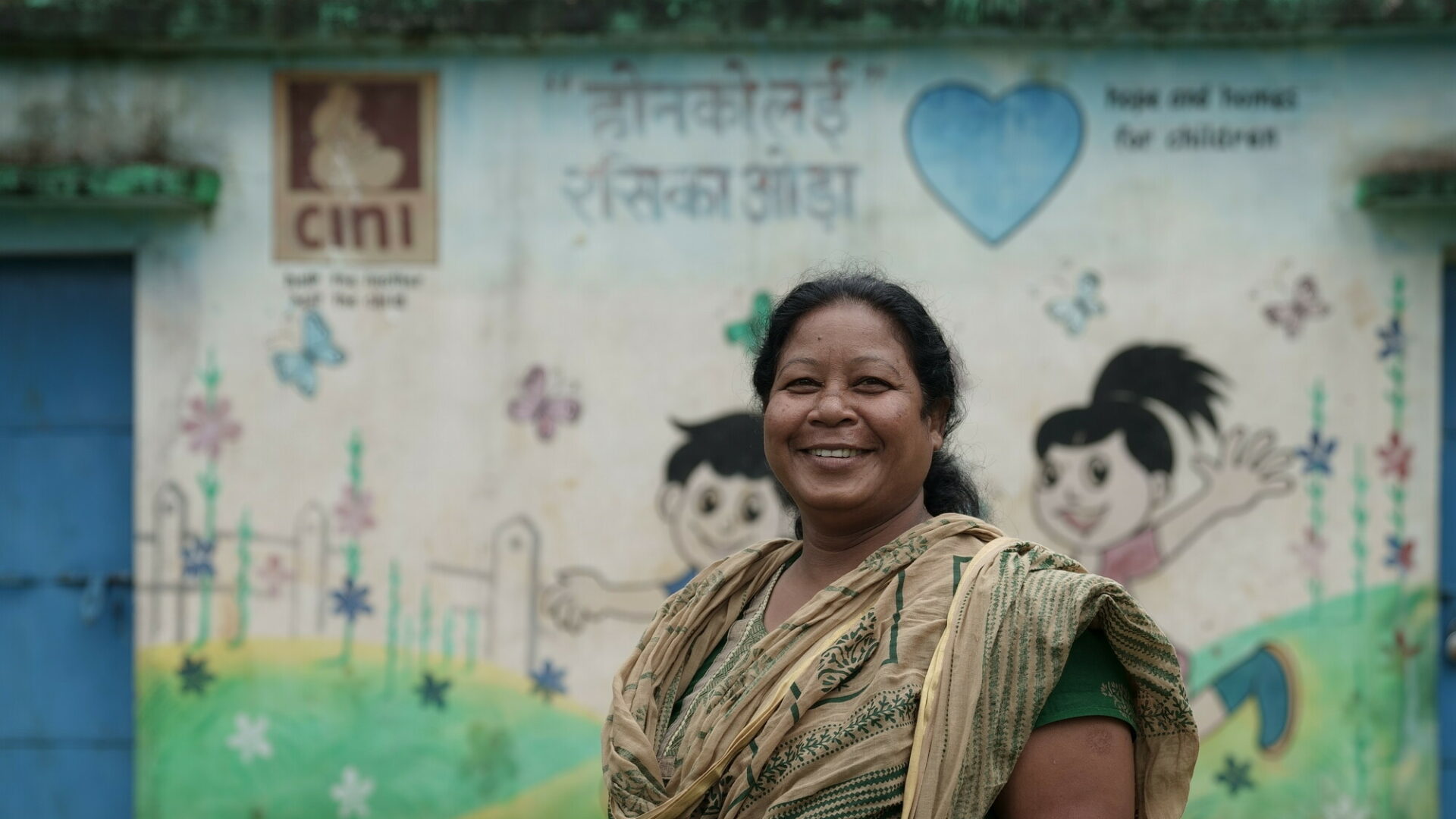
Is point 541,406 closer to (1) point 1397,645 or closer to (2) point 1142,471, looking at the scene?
(2) point 1142,471

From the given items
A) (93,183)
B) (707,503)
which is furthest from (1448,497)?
(93,183)

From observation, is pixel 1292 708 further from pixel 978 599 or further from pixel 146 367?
pixel 146 367

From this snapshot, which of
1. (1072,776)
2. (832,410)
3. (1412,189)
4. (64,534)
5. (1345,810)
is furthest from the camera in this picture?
(64,534)

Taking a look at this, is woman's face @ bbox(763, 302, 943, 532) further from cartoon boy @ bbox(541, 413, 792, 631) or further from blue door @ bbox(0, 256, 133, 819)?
blue door @ bbox(0, 256, 133, 819)

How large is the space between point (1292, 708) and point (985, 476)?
1.15m

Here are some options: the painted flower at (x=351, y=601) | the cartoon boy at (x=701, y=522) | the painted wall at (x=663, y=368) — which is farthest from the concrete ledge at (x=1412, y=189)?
the painted flower at (x=351, y=601)

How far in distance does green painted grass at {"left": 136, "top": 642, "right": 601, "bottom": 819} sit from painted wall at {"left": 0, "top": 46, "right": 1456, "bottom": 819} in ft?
0.04

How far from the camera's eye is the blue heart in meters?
4.12

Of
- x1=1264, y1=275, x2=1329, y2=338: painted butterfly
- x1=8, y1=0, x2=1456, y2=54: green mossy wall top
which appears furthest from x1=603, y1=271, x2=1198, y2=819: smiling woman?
x1=1264, y1=275, x2=1329, y2=338: painted butterfly

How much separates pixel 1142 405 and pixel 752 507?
1241 mm

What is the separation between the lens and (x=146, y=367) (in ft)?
13.9

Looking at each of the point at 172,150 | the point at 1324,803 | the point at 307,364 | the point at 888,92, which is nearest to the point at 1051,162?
the point at 888,92

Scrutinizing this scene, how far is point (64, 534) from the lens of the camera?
4.38 metres

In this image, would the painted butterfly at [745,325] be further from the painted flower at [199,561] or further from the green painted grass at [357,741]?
the painted flower at [199,561]
